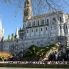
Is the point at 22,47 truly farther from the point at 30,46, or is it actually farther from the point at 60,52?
the point at 60,52

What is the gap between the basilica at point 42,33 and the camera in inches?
2552

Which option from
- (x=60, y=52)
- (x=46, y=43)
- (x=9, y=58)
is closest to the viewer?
(x=60, y=52)

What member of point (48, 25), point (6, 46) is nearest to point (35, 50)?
point (48, 25)

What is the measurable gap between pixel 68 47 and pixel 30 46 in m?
11.0

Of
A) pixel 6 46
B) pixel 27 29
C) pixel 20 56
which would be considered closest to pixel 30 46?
pixel 20 56

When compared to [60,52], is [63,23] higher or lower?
higher

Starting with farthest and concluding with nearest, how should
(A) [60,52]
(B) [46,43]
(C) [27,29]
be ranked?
(C) [27,29]
(B) [46,43]
(A) [60,52]

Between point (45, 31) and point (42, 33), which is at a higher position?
point (45, 31)

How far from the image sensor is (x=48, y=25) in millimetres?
70500

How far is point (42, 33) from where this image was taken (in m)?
70.4

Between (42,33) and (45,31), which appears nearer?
(45,31)

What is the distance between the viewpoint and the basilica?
64812mm

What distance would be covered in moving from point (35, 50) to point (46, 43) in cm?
420

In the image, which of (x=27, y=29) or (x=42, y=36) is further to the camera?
(x=27, y=29)
